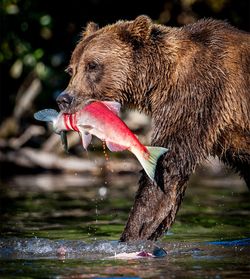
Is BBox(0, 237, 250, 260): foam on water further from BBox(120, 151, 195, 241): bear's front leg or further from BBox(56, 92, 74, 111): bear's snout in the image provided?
BBox(56, 92, 74, 111): bear's snout

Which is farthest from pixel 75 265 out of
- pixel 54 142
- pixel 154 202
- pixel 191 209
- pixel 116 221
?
pixel 54 142

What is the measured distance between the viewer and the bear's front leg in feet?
28.3

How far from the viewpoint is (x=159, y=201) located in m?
8.62

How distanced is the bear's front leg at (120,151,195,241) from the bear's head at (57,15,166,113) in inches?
31.8

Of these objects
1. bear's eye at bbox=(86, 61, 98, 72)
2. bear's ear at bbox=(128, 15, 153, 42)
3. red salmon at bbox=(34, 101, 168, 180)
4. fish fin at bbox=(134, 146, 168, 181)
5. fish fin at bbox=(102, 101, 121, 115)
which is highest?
bear's ear at bbox=(128, 15, 153, 42)

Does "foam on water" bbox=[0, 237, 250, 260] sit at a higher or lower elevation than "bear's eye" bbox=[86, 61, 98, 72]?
lower

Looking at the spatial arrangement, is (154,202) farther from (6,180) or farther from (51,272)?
(6,180)

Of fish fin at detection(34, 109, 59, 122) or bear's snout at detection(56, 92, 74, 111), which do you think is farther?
bear's snout at detection(56, 92, 74, 111)

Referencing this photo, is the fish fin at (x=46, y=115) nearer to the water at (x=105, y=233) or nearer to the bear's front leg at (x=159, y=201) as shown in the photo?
the bear's front leg at (x=159, y=201)

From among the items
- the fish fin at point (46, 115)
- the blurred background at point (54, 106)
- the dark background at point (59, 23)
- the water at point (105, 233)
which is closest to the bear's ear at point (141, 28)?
the fish fin at point (46, 115)

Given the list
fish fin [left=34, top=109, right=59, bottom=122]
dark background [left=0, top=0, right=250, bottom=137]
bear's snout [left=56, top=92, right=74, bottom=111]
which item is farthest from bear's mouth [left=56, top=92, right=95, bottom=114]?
dark background [left=0, top=0, right=250, bottom=137]

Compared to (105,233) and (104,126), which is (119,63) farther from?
(105,233)

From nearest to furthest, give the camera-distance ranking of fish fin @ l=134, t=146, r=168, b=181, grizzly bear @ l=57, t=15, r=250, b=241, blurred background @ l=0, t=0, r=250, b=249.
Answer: fish fin @ l=134, t=146, r=168, b=181, grizzly bear @ l=57, t=15, r=250, b=241, blurred background @ l=0, t=0, r=250, b=249

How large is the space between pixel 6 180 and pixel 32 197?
10.4 feet
